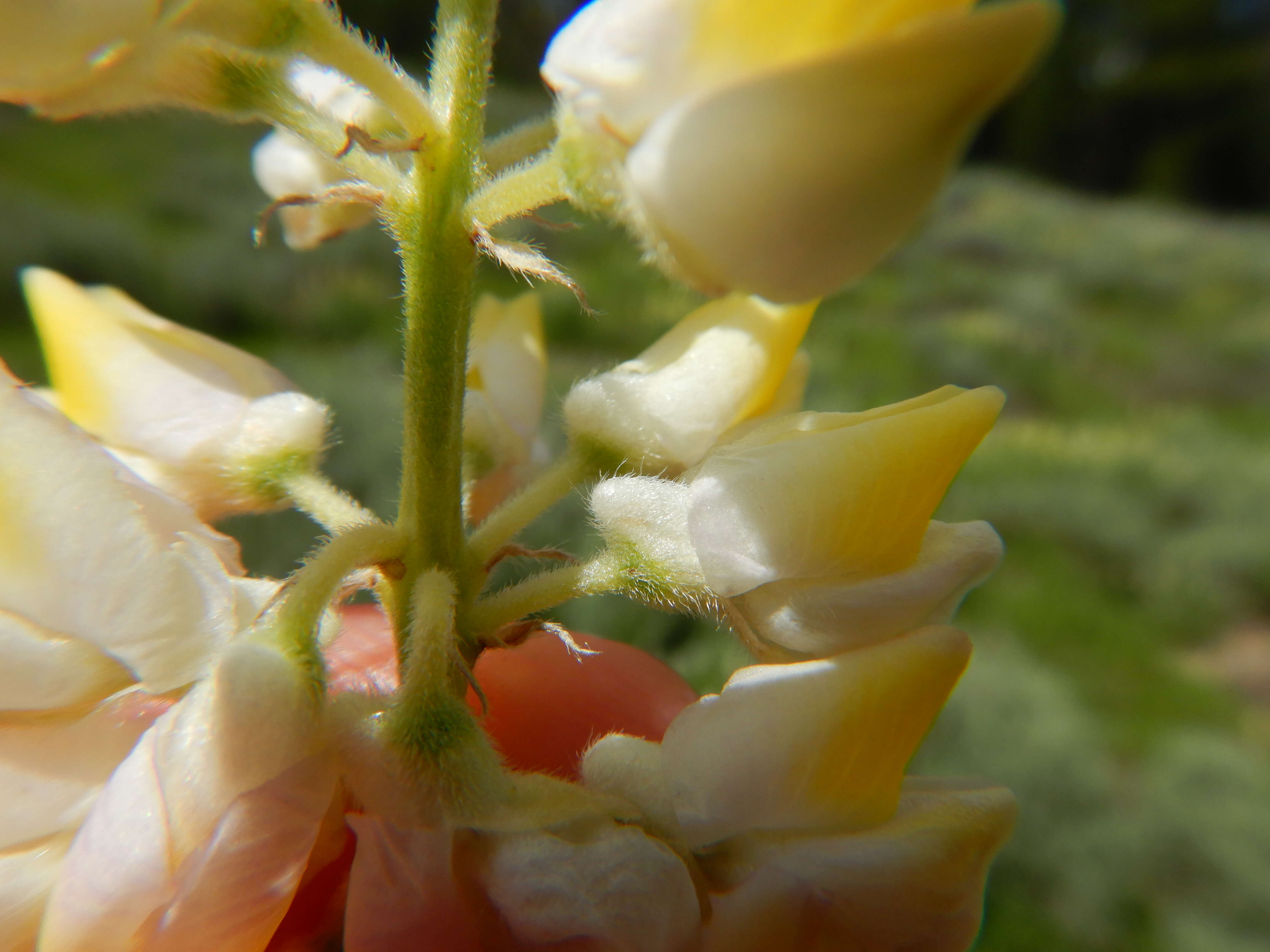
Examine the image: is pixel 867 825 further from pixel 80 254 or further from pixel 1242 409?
pixel 1242 409

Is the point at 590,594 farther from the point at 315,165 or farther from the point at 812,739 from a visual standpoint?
the point at 315,165

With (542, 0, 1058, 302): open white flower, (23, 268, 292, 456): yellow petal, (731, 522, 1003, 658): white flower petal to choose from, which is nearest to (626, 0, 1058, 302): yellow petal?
(542, 0, 1058, 302): open white flower

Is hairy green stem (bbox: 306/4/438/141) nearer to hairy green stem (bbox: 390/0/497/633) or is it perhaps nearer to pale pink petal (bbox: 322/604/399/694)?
hairy green stem (bbox: 390/0/497/633)

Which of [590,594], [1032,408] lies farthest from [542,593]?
[1032,408]

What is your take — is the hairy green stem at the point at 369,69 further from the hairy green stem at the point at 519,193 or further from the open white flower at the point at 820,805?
the open white flower at the point at 820,805

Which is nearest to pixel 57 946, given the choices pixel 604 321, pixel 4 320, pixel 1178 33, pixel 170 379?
pixel 170 379

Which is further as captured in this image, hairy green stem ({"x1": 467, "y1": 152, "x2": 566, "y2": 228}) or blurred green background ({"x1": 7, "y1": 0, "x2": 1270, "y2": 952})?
blurred green background ({"x1": 7, "y1": 0, "x2": 1270, "y2": 952})

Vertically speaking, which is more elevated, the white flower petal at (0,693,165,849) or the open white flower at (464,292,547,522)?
the open white flower at (464,292,547,522)

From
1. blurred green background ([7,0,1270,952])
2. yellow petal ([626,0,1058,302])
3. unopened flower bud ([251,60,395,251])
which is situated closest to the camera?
yellow petal ([626,0,1058,302])
